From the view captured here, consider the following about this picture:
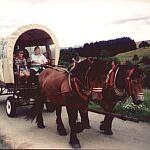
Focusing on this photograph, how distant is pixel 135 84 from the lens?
8.30m

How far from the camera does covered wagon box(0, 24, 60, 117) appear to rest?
1196 cm

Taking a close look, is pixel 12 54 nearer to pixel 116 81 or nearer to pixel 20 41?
pixel 20 41

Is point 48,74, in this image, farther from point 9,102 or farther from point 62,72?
point 9,102

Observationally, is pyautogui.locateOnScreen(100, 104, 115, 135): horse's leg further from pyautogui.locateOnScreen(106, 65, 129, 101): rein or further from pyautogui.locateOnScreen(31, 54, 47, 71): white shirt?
pyautogui.locateOnScreen(31, 54, 47, 71): white shirt

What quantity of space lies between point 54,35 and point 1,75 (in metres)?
1.95

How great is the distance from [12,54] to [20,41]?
1492mm

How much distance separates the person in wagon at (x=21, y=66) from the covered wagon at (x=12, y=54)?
29 cm

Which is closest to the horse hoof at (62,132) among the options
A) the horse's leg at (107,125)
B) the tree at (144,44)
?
the horse's leg at (107,125)

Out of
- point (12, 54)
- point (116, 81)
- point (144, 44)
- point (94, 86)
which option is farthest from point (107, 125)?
point (144, 44)

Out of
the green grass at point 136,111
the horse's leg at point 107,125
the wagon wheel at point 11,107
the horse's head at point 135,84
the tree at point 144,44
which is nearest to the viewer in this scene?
the horse's head at point 135,84

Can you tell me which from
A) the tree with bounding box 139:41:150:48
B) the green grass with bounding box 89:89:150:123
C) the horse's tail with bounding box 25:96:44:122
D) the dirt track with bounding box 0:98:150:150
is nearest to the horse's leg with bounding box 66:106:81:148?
the dirt track with bounding box 0:98:150:150

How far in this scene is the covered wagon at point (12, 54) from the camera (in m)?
12.0

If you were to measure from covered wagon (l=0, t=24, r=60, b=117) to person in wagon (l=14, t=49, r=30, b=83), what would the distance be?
0.29 metres

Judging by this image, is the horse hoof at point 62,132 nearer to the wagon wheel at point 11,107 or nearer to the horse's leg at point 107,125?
the horse's leg at point 107,125
